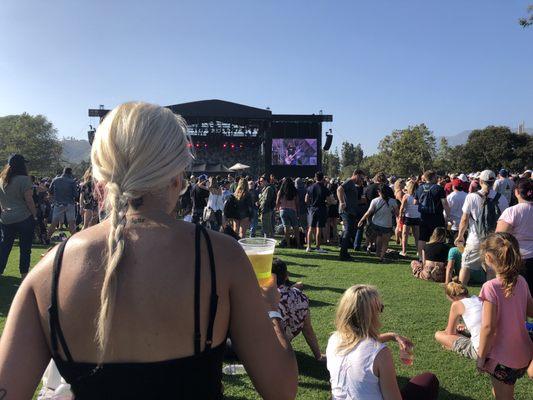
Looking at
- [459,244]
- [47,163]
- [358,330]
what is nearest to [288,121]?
[459,244]

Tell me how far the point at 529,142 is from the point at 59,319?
5615cm

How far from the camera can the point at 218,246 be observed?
1083 millimetres

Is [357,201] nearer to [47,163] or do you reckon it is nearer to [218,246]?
[218,246]

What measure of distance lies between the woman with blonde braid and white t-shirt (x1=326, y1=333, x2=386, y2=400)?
60.9 inches

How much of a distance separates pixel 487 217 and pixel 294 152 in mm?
24603

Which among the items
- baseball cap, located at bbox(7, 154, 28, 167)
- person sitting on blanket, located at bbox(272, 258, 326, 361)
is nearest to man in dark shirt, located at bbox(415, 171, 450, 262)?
person sitting on blanket, located at bbox(272, 258, 326, 361)

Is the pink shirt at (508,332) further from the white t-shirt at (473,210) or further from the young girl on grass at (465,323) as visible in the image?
the white t-shirt at (473,210)

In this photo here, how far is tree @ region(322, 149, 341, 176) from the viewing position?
5923cm

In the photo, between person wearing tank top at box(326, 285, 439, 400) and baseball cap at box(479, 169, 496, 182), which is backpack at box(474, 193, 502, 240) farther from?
person wearing tank top at box(326, 285, 439, 400)

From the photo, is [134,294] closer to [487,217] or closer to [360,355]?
[360,355]

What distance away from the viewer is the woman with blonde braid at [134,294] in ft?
3.33

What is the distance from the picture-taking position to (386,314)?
210 inches

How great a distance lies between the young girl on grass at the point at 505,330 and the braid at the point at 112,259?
266cm

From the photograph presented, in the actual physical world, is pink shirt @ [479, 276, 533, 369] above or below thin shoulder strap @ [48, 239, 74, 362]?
below
